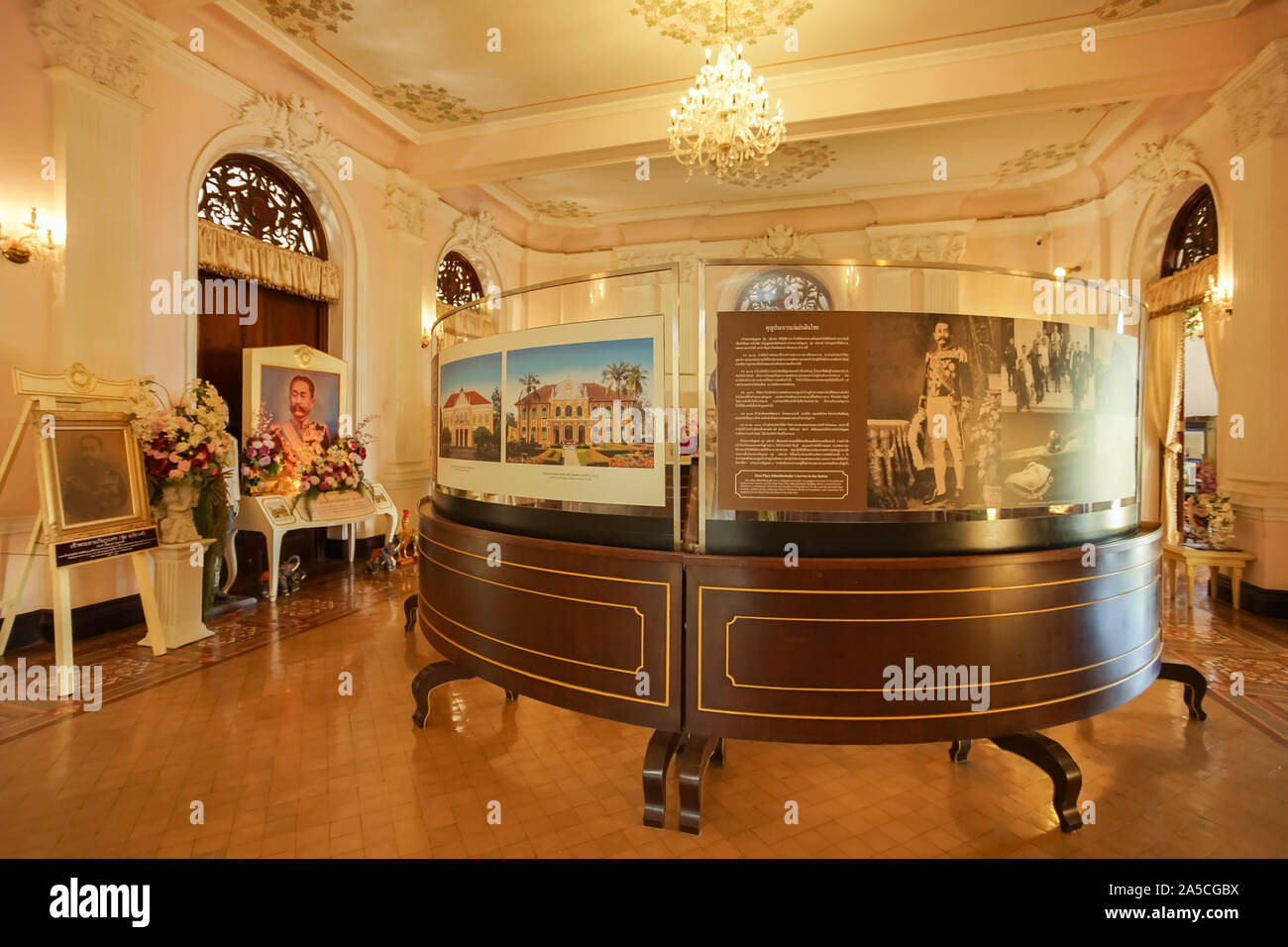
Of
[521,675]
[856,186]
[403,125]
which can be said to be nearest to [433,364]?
[521,675]

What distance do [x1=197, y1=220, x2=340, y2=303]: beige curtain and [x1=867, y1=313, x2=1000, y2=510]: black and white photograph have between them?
580 cm

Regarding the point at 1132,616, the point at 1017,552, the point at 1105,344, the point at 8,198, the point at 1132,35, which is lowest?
the point at 1132,616

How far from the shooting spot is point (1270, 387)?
5.35m

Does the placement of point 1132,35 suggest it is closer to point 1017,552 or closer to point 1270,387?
point 1270,387

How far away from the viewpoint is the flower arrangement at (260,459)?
5809mm

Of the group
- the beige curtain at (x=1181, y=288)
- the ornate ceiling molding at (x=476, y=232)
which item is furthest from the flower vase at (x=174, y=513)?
the beige curtain at (x=1181, y=288)

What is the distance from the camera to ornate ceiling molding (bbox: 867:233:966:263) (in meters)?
9.48

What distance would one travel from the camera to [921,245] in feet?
31.4

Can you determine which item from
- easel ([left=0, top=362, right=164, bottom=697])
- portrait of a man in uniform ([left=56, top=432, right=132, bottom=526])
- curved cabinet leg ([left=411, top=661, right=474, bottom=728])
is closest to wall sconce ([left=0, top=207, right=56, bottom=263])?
easel ([left=0, top=362, right=164, bottom=697])

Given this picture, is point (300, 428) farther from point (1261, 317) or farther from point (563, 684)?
point (1261, 317)

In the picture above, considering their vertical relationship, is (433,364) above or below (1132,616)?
above

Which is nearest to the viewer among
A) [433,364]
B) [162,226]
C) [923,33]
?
[433,364]

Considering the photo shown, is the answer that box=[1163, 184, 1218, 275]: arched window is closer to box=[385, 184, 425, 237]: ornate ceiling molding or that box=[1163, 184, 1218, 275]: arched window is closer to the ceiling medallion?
the ceiling medallion

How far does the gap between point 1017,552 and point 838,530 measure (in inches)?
A: 28.6
